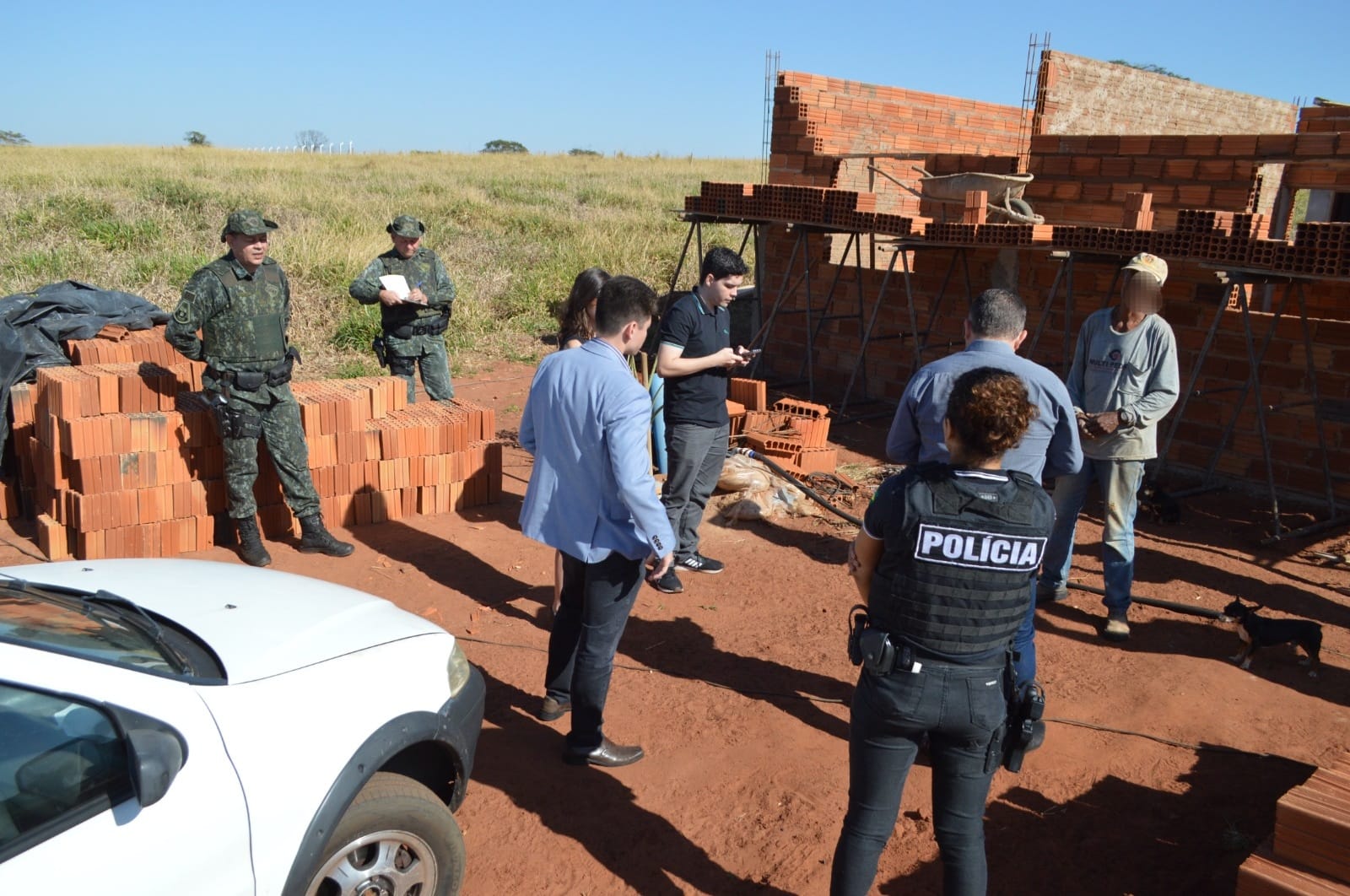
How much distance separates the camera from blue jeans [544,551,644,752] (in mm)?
3744

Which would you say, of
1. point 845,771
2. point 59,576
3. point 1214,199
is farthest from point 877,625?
point 1214,199

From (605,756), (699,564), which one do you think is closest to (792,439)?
(699,564)

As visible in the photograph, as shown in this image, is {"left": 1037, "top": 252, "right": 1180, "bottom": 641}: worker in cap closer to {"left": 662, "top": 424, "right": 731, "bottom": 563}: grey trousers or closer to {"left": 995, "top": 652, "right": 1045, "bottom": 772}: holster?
{"left": 662, "top": 424, "right": 731, "bottom": 563}: grey trousers

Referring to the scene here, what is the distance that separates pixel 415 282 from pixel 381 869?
5.50 m

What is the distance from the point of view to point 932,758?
274 centimetres

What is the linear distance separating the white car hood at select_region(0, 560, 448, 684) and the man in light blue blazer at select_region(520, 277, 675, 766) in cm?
64

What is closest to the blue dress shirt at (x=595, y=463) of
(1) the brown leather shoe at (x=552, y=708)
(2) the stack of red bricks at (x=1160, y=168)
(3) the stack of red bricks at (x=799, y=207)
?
(1) the brown leather shoe at (x=552, y=708)

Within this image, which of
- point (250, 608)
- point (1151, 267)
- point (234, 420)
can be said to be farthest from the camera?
point (234, 420)

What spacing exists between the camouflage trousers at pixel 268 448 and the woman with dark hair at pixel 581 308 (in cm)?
179

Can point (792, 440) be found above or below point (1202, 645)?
above

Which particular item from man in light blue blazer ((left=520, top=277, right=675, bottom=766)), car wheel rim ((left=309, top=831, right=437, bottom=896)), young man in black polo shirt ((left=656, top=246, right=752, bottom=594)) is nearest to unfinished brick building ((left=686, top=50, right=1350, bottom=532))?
young man in black polo shirt ((left=656, top=246, right=752, bottom=594))

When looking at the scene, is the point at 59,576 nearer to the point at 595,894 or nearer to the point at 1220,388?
the point at 595,894

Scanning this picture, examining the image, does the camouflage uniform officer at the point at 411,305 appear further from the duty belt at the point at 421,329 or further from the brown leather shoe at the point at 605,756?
the brown leather shoe at the point at 605,756

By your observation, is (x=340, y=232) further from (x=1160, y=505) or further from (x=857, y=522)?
(x=1160, y=505)
